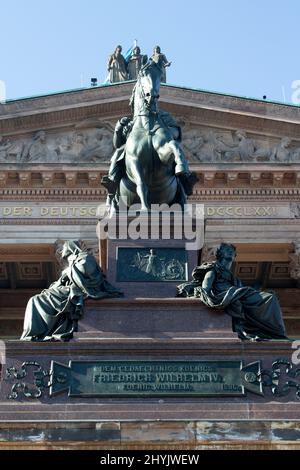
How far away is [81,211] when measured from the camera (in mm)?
27000

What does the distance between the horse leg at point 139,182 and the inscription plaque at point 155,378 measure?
2086 mm

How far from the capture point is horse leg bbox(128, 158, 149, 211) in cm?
838

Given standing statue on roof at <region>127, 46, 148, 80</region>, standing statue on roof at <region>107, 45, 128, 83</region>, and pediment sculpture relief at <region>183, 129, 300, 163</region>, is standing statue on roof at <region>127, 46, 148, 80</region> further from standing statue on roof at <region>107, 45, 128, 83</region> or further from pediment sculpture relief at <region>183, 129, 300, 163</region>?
pediment sculpture relief at <region>183, 129, 300, 163</region>

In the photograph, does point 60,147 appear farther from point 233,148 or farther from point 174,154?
point 174,154

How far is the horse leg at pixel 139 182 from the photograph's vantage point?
27.5 ft

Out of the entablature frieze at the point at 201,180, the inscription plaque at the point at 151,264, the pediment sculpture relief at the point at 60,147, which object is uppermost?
the pediment sculpture relief at the point at 60,147

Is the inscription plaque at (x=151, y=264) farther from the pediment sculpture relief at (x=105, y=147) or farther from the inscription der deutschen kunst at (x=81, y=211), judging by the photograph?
the pediment sculpture relief at (x=105, y=147)

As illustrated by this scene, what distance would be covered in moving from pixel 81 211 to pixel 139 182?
18606 millimetres

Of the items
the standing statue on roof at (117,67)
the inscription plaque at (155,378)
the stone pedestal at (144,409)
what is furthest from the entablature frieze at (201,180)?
the inscription plaque at (155,378)

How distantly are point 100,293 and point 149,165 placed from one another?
198cm

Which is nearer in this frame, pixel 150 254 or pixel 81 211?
pixel 150 254

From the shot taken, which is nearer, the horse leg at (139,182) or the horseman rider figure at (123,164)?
the horse leg at (139,182)

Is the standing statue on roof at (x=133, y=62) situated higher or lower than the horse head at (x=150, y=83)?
higher

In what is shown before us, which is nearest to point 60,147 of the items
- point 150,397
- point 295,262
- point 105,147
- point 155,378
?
point 105,147
